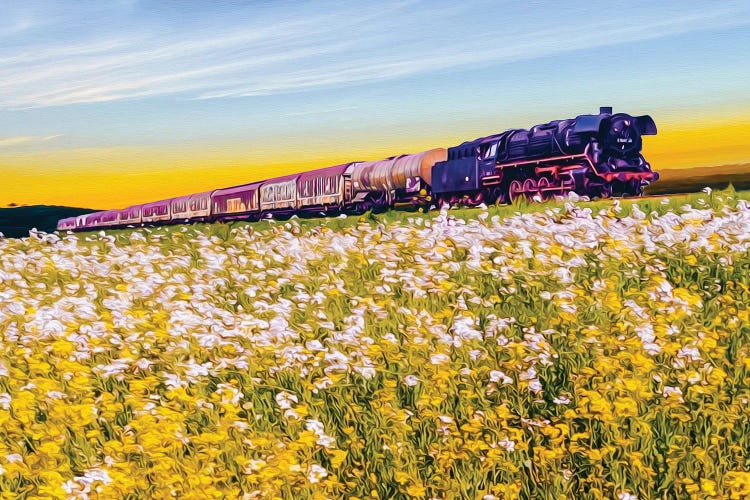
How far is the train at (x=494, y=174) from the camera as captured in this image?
825 inches

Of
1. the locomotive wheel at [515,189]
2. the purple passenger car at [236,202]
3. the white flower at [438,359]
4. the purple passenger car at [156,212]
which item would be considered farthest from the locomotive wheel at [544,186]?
the purple passenger car at [156,212]

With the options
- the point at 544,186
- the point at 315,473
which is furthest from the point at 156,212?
the point at 315,473

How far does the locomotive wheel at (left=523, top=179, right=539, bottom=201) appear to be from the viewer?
21.2m

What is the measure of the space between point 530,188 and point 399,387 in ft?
47.4

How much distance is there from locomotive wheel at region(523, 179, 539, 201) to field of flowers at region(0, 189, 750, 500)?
1142 cm

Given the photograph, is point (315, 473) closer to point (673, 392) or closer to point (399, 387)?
point (399, 387)

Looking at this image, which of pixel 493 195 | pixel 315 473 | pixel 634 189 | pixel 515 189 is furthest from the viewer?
pixel 493 195

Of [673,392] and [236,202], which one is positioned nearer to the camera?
[673,392]

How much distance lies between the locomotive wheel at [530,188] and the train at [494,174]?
0.03 metres

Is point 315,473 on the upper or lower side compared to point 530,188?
lower

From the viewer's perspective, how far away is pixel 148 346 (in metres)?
8.07

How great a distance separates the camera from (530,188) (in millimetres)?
21312

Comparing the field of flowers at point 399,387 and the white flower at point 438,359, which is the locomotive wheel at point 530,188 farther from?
the white flower at point 438,359

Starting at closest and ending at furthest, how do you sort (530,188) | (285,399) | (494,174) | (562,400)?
1. (562,400)
2. (285,399)
3. (530,188)
4. (494,174)
